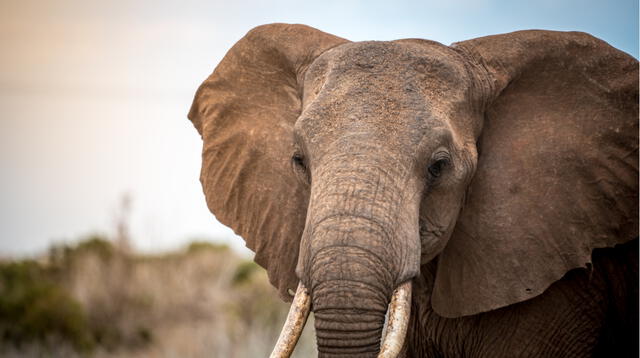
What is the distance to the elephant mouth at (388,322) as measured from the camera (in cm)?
357

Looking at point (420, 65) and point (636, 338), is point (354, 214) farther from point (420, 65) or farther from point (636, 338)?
point (636, 338)

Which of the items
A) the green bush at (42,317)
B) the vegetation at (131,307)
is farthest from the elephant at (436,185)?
the green bush at (42,317)

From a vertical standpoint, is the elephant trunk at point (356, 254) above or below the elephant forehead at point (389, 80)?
below

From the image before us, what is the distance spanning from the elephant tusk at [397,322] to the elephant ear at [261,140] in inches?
41.0

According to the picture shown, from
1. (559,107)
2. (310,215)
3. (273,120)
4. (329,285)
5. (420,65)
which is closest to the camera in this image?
(329,285)

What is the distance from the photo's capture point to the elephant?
3693mm

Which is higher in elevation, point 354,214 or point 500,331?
point 354,214

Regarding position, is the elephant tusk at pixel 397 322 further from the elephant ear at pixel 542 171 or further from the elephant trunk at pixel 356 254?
the elephant ear at pixel 542 171

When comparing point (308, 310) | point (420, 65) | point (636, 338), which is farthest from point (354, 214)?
point (636, 338)

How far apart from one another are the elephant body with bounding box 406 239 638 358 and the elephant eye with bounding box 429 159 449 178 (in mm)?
887

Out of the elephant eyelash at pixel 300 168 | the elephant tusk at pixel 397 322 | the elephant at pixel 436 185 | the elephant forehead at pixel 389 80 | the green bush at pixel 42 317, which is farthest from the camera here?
the green bush at pixel 42 317

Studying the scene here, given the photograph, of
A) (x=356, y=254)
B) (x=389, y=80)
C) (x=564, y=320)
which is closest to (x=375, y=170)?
(x=356, y=254)

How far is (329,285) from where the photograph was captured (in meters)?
3.57

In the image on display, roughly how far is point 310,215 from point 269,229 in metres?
1.09
